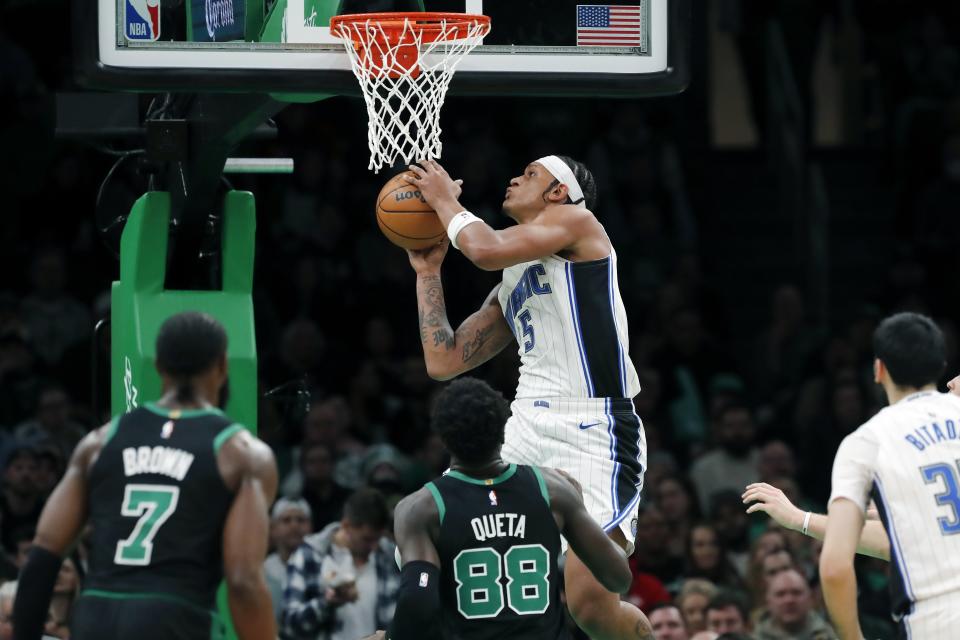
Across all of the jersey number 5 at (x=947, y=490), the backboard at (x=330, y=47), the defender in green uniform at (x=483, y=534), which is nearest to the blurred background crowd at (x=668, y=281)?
the backboard at (x=330, y=47)

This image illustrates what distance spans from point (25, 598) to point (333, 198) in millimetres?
8600

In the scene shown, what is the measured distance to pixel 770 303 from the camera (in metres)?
15.2

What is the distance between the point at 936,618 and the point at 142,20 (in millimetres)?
3623

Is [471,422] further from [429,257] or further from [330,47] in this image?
[330,47]

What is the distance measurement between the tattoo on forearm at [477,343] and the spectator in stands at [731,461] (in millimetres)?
4615

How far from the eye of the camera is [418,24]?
6.91m

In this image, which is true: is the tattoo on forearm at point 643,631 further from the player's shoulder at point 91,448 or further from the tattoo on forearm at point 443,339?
the player's shoulder at point 91,448

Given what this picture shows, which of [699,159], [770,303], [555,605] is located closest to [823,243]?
[770,303]

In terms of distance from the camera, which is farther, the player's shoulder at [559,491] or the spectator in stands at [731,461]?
the spectator in stands at [731,461]

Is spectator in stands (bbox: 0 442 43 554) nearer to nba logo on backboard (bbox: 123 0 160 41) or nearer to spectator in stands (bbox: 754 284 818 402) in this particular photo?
nba logo on backboard (bbox: 123 0 160 41)

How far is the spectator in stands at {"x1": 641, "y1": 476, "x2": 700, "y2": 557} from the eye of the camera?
1073cm

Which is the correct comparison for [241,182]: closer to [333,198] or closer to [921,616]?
[333,198]

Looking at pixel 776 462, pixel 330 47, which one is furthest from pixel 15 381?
pixel 330 47

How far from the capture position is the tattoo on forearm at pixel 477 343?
7.34m
